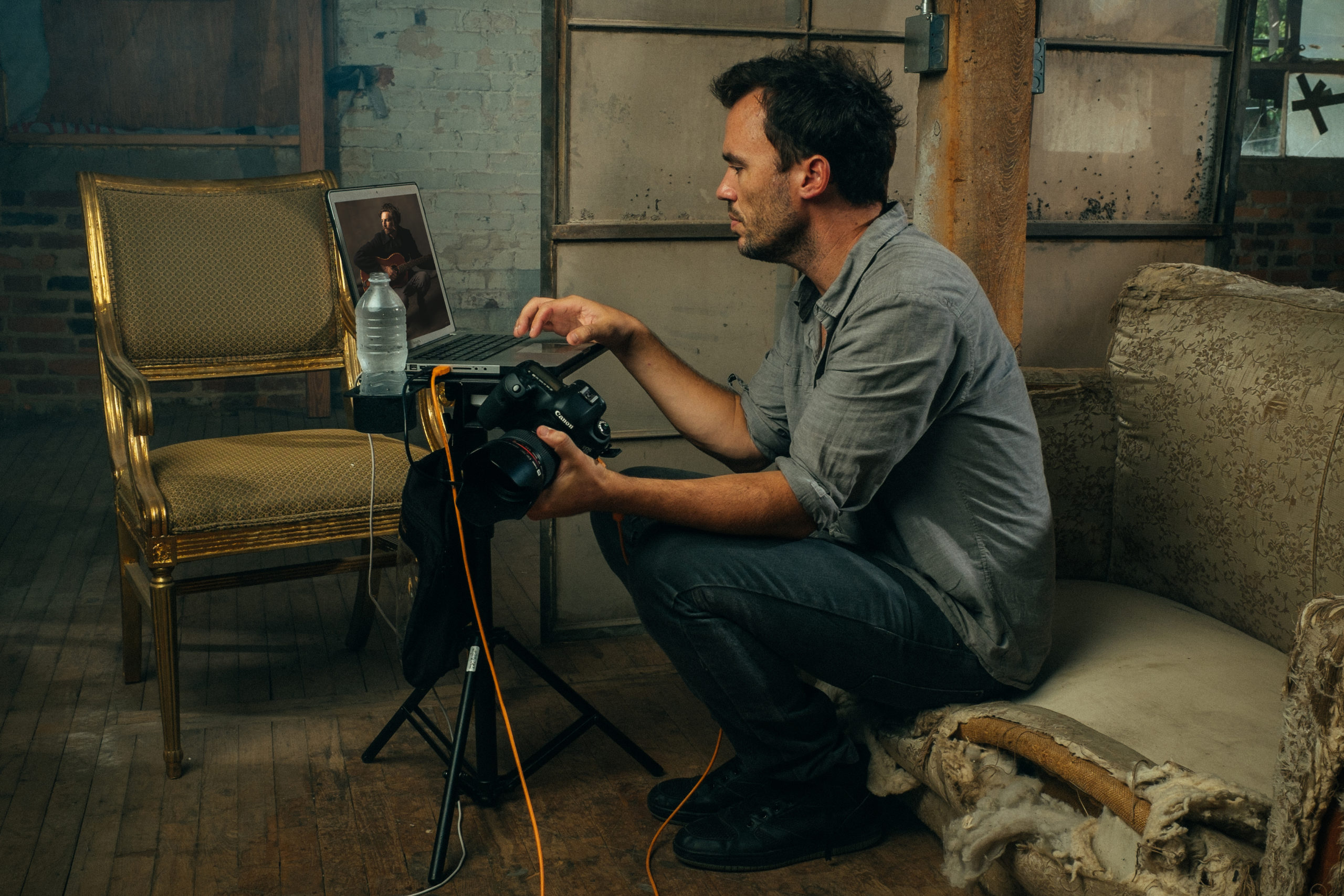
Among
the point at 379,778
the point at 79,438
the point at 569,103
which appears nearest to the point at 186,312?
the point at 569,103

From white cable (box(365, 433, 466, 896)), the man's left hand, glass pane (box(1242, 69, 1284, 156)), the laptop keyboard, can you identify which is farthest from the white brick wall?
the man's left hand

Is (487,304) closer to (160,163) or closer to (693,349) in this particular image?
(160,163)

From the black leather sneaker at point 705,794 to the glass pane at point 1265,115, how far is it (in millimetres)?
4726

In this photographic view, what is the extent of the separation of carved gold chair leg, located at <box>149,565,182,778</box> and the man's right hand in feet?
2.36

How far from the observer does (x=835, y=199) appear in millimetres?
1607

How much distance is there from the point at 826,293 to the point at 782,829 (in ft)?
2.54

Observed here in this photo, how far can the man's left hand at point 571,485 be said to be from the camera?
1.38 metres

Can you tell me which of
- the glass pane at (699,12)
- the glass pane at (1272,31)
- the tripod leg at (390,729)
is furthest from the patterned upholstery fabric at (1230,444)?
the glass pane at (1272,31)

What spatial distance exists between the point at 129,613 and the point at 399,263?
881 mm

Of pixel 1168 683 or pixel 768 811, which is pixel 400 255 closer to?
pixel 768 811

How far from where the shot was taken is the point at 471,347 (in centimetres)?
175

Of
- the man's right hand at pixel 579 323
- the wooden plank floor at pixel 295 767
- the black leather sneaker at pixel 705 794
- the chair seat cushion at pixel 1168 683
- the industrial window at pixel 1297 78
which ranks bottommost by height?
the wooden plank floor at pixel 295 767

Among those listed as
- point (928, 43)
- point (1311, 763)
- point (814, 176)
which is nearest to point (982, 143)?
point (928, 43)

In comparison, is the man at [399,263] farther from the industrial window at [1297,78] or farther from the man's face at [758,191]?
the industrial window at [1297,78]
